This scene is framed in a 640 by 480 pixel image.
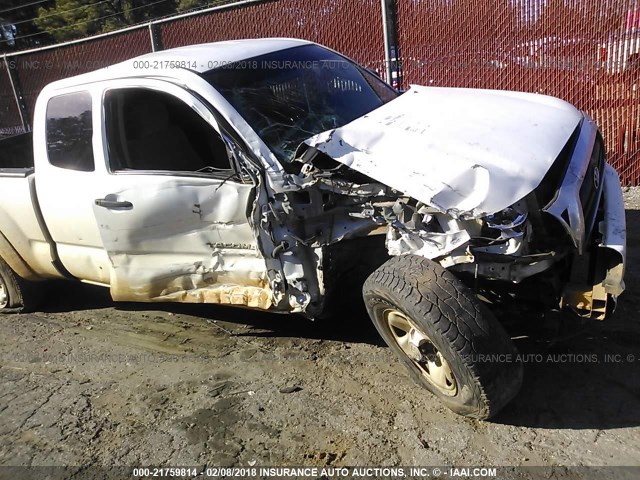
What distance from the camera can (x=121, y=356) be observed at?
4.05 metres

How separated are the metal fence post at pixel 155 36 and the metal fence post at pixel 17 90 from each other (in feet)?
14.1

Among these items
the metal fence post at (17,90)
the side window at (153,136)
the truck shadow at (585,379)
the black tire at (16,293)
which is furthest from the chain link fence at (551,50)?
the metal fence post at (17,90)

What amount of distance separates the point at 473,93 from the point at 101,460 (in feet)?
10.2

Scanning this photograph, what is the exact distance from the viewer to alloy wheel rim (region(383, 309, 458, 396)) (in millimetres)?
2867

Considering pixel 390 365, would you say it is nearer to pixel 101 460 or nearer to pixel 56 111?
pixel 101 460

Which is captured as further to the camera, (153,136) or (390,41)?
(390,41)

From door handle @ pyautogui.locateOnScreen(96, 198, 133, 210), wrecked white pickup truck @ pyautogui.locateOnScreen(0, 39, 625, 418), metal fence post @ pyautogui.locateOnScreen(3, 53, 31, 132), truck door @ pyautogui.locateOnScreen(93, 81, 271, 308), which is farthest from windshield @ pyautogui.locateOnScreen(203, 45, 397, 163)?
metal fence post @ pyautogui.locateOnScreen(3, 53, 31, 132)

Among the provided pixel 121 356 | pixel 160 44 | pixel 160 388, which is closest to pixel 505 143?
pixel 160 388

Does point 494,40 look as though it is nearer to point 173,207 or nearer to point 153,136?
point 153,136

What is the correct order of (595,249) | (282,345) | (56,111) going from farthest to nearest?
(56,111), (282,345), (595,249)

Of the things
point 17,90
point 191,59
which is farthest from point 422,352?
point 17,90

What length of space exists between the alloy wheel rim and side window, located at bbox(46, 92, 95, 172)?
2338mm

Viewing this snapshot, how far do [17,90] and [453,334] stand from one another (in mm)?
12449

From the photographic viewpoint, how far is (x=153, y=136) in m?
3.90
